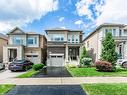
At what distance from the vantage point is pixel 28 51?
44.9 metres

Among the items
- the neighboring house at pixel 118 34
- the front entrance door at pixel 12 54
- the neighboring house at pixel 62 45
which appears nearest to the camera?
the neighboring house at pixel 118 34

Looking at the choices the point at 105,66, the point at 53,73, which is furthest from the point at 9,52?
the point at 105,66

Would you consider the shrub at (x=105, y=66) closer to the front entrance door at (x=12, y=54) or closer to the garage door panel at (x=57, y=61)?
the garage door panel at (x=57, y=61)

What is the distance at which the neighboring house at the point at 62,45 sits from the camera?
44844mm

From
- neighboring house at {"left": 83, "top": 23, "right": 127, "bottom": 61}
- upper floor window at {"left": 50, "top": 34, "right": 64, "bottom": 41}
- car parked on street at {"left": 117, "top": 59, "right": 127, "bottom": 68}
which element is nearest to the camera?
car parked on street at {"left": 117, "top": 59, "right": 127, "bottom": 68}

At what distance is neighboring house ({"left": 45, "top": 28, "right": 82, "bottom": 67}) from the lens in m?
44.8

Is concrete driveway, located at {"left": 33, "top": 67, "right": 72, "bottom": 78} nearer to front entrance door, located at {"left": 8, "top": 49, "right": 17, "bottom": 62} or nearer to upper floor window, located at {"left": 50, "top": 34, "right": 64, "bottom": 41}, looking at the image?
front entrance door, located at {"left": 8, "top": 49, "right": 17, "bottom": 62}

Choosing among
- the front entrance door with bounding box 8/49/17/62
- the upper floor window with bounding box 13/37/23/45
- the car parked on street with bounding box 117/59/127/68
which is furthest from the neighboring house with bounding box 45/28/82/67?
the car parked on street with bounding box 117/59/127/68

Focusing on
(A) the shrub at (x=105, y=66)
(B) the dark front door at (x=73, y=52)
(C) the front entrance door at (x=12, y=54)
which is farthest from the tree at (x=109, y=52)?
(C) the front entrance door at (x=12, y=54)

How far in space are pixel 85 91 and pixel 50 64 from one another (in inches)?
1266

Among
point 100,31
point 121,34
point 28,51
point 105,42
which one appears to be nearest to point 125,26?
point 121,34

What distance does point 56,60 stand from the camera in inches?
1774

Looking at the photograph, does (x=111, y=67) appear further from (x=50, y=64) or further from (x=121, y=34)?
(x=50, y=64)

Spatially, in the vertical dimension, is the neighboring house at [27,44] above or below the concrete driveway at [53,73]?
above
